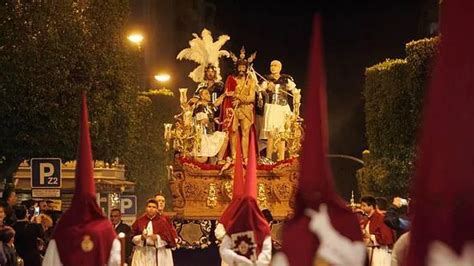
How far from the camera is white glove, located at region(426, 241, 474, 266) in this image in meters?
6.02

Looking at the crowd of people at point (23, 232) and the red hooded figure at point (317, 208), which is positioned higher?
the red hooded figure at point (317, 208)

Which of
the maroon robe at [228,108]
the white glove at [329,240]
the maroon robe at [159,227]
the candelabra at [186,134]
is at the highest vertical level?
the maroon robe at [228,108]

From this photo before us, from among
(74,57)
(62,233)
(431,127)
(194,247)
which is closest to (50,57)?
(74,57)

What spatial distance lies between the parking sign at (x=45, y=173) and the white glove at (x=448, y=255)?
15.6 m

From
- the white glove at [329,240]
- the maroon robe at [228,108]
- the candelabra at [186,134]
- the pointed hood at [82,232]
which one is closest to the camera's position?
the white glove at [329,240]

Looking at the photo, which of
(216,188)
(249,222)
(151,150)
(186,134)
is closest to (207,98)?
(186,134)

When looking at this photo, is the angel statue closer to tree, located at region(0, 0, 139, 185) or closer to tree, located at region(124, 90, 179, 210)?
tree, located at region(0, 0, 139, 185)

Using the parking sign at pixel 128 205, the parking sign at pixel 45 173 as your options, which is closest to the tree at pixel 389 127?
the parking sign at pixel 128 205

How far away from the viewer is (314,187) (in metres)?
7.89

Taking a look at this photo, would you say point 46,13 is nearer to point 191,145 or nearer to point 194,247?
point 191,145

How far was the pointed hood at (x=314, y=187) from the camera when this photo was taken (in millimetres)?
7777

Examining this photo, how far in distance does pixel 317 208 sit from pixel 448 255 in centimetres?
203

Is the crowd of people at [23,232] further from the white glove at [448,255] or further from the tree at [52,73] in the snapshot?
the white glove at [448,255]

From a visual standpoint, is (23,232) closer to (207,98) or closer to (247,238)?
(247,238)
